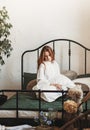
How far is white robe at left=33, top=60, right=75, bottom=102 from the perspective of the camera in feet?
10.8

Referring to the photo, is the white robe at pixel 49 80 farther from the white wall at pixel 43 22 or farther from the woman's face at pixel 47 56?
the white wall at pixel 43 22

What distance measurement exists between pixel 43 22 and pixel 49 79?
3.46 feet

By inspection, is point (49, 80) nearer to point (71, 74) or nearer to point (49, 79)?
point (49, 79)

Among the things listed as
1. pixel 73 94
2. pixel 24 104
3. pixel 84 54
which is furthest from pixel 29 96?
pixel 84 54

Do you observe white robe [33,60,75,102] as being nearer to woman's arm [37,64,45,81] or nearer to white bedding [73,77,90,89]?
woman's arm [37,64,45,81]

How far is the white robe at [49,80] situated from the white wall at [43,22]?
74cm

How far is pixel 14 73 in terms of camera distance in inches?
180

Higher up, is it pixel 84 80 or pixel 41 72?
pixel 41 72

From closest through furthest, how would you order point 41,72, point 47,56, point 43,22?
point 41,72 → point 47,56 → point 43,22

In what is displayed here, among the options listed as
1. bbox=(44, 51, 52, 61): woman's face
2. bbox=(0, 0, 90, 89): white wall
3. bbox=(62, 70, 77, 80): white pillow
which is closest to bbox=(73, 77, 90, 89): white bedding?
bbox=(62, 70, 77, 80): white pillow

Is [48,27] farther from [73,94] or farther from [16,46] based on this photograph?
[73,94]

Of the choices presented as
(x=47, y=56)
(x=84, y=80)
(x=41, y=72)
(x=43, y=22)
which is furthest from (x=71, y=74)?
(x=43, y=22)

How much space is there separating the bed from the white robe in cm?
7

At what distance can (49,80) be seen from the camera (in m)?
3.61
